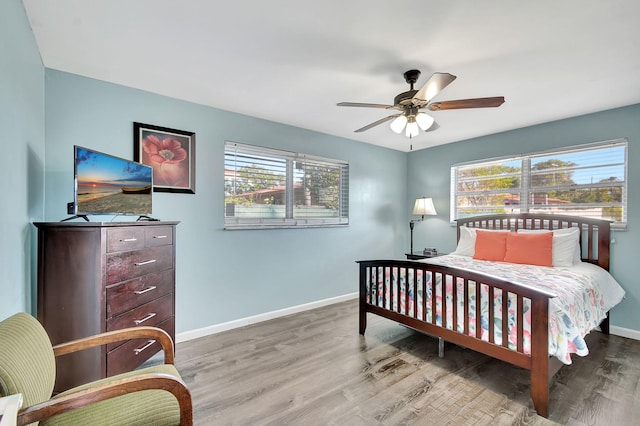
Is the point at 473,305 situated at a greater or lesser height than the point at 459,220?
lesser

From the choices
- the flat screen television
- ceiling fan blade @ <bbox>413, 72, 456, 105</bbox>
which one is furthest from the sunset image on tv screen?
ceiling fan blade @ <bbox>413, 72, 456, 105</bbox>

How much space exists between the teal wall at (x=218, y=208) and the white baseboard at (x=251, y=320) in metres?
0.06

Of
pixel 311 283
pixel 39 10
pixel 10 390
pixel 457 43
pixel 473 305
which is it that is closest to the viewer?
pixel 10 390

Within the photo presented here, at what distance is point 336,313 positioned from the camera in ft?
12.0

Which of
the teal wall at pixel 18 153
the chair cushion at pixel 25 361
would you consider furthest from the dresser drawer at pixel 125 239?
the chair cushion at pixel 25 361

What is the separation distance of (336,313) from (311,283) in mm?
509

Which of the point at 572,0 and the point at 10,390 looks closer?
the point at 10,390

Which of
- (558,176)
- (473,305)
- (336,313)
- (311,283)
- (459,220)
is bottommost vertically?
(336,313)

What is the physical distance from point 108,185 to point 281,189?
1.90m

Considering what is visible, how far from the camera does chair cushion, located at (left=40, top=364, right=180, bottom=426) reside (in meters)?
1.09

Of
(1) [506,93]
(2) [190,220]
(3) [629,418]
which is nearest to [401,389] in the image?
(3) [629,418]

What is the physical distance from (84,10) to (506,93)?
327 cm

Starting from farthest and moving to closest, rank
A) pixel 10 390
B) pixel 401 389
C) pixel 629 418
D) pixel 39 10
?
pixel 401 389, pixel 629 418, pixel 39 10, pixel 10 390

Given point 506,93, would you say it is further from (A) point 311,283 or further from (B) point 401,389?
(A) point 311,283
